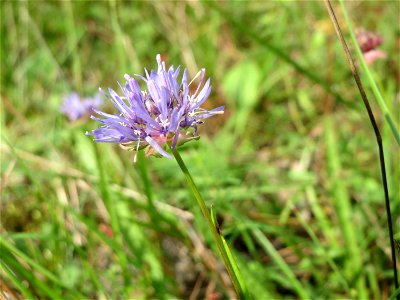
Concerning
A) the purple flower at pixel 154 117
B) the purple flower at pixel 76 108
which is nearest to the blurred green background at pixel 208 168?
the purple flower at pixel 76 108

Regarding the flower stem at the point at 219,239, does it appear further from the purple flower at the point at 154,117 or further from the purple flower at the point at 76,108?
the purple flower at the point at 76,108

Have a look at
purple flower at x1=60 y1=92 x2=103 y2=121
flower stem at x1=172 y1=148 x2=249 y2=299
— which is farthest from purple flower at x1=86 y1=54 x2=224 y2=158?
purple flower at x1=60 y1=92 x2=103 y2=121

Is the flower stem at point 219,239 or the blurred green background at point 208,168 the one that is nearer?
the flower stem at point 219,239

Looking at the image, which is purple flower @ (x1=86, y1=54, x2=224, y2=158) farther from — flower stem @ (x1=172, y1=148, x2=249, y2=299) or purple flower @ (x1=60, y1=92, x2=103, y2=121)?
purple flower @ (x1=60, y1=92, x2=103, y2=121)

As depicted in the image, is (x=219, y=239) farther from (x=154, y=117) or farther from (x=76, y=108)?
(x=76, y=108)

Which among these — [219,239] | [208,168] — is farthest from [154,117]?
[208,168]

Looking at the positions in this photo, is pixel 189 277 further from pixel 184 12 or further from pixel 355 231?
pixel 184 12
